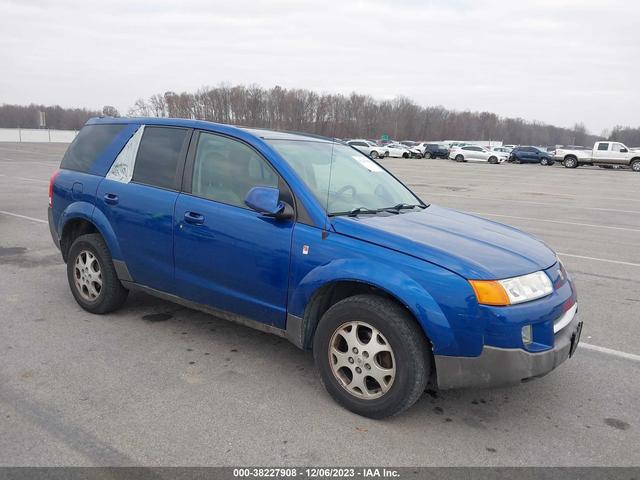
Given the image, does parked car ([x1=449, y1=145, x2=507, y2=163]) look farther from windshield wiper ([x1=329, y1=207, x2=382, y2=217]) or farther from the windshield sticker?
windshield wiper ([x1=329, y1=207, x2=382, y2=217])

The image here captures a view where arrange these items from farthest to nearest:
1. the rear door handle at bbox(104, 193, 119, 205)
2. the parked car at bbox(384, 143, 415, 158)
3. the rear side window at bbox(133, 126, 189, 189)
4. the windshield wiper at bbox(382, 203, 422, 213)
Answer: the parked car at bbox(384, 143, 415, 158)
the rear door handle at bbox(104, 193, 119, 205)
the rear side window at bbox(133, 126, 189, 189)
the windshield wiper at bbox(382, 203, 422, 213)

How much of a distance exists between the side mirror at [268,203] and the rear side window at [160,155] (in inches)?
39.4

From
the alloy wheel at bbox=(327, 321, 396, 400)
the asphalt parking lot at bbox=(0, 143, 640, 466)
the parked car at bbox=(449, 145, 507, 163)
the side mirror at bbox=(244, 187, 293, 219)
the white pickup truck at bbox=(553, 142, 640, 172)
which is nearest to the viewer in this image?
the asphalt parking lot at bbox=(0, 143, 640, 466)

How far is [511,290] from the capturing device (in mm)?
3029

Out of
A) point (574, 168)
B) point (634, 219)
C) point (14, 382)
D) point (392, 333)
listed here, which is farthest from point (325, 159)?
point (574, 168)

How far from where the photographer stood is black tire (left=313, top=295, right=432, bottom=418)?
10.0ft

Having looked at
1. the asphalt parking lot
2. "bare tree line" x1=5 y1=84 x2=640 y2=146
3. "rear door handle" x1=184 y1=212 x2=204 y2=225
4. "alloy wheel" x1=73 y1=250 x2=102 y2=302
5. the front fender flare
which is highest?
"bare tree line" x1=5 y1=84 x2=640 y2=146

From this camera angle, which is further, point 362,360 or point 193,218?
point 193,218

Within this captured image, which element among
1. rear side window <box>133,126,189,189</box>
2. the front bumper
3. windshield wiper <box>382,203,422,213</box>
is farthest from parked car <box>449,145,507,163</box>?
the front bumper

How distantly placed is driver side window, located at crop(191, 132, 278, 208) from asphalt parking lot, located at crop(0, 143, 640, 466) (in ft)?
4.07

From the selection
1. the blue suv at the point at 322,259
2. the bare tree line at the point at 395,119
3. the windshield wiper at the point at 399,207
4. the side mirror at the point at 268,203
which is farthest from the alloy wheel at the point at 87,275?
the bare tree line at the point at 395,119

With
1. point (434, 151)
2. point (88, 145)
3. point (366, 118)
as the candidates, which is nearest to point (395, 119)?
point (366, 118)

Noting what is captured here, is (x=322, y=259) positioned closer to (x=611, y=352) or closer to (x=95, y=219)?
(x=95, y=219)

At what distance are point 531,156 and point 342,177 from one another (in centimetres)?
4707
